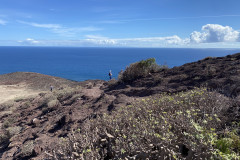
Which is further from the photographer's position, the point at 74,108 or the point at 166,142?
the point at 74,108

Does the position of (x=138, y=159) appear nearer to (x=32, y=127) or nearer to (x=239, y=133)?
(x=239, y=133)

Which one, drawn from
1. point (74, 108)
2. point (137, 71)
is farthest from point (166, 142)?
point (137, 71)

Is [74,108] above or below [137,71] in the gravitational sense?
below

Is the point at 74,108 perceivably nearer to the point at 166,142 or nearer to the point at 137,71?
the point at 137,71

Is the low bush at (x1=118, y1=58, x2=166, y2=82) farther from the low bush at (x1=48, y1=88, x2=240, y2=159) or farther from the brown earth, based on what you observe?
the low bush at (x1=48, y1=88, x2=240, y2=159)

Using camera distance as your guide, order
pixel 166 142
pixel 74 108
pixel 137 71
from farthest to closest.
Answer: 1. pixel 137 71
2. pixel 74 108
3. pixel 166 142

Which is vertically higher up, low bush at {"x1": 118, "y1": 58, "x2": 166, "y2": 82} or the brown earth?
low bush at {"x1": 118, "y1": 58, "x2": 166, "y2": 82}

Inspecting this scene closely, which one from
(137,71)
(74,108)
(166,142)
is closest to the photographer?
(166,142)

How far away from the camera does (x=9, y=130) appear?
7.70 metres

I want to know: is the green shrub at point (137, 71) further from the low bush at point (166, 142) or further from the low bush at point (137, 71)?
the low bush at point (166, 142)

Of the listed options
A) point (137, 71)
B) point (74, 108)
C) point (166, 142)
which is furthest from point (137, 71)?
point (166, 142)

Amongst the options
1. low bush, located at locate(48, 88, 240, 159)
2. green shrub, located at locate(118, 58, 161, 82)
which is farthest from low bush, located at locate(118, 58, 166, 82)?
low bush, located at locate(48, 88, 240, 159)

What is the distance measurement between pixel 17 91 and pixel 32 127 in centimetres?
1483

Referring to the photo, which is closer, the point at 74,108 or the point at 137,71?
the point at 74,108
